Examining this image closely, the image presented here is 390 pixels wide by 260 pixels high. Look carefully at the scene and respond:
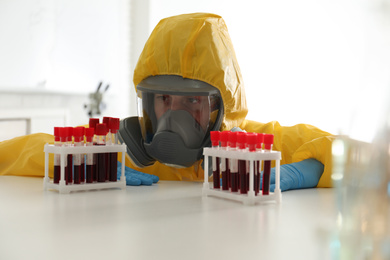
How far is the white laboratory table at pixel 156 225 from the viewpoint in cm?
68

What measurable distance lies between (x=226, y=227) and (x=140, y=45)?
3315 mm

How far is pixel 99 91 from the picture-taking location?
3637mm

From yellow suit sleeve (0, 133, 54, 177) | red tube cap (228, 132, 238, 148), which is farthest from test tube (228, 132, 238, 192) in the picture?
yellow suit sleeve (0, 133, 54, 177)

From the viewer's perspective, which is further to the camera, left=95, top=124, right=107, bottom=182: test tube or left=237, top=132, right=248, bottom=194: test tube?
left=95, top=124, right=107, bottom=182: test tube

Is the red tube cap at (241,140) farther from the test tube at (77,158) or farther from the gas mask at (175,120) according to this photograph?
the test tube at (77,158)

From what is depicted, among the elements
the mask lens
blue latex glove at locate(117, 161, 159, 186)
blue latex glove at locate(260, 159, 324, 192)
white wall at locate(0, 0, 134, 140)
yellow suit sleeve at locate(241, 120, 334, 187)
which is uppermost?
white wall at locate(0, 0, 134, 140)

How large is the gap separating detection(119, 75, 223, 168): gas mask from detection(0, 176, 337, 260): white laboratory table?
16 centimetres

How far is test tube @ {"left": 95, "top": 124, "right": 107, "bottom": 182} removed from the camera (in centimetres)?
126

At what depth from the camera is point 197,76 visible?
4.68ft

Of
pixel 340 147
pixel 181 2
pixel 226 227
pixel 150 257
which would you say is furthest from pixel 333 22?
pixel 340 147

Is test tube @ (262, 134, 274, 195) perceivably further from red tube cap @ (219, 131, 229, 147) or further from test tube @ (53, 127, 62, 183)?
test tube @ (53, 127, 62, 183)

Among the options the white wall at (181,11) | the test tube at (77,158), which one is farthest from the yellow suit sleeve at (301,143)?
the white wall at (181,11)

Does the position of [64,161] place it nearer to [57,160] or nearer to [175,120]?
[57,160]

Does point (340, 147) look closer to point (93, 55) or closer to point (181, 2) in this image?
point (93, 55)
